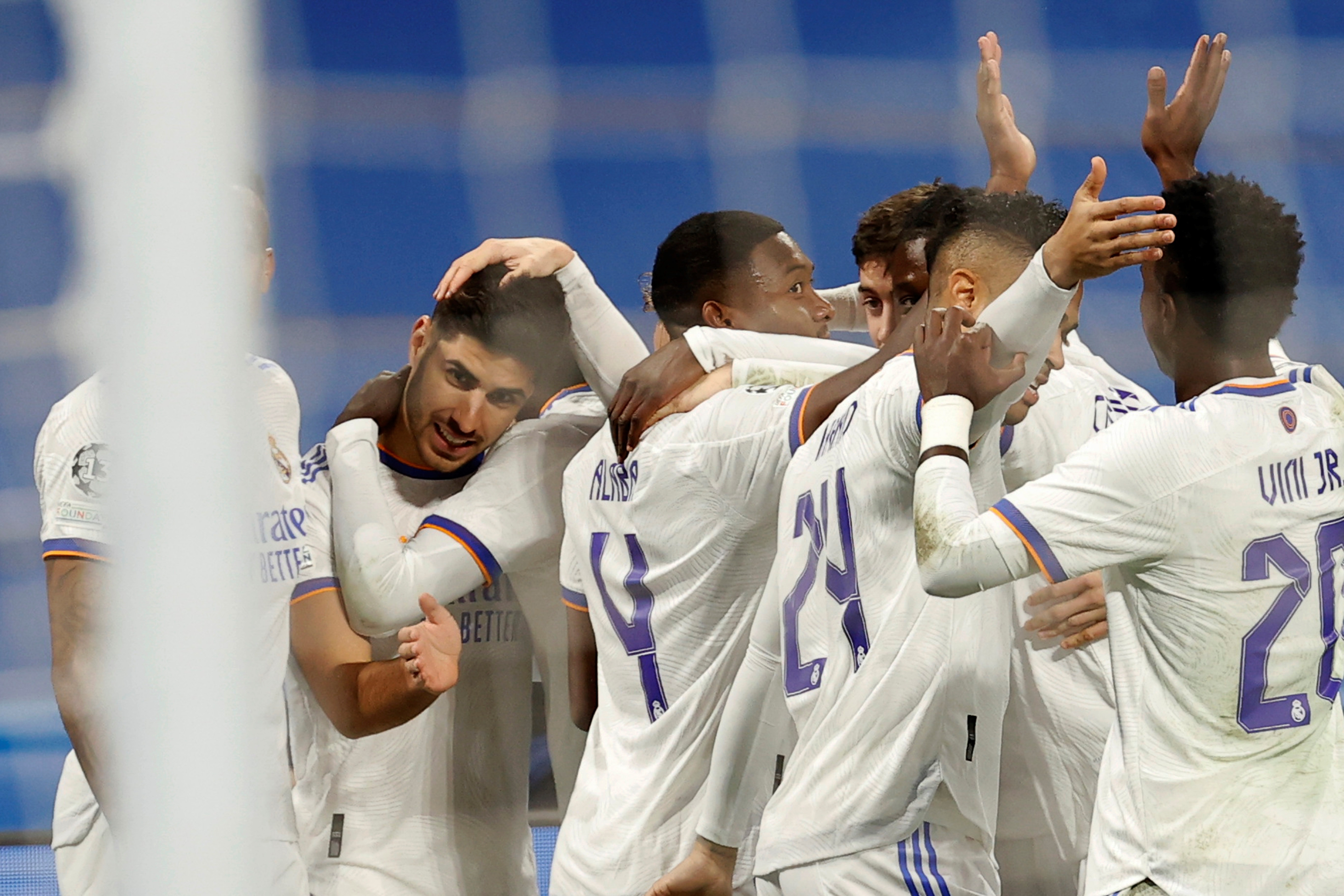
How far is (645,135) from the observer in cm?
222

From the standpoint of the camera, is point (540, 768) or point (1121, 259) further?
point (540, 768)

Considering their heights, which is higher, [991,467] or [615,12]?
[615,12]

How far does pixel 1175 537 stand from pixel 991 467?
0.35 meters

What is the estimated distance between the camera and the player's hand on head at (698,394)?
7.47ft

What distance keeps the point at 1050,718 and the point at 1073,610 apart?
0.87ft

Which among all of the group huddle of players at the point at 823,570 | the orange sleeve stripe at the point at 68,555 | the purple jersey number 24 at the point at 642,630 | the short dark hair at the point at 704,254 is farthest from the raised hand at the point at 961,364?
the orange sleeve stripe at the point at 68,555

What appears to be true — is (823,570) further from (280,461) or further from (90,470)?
(90,470)

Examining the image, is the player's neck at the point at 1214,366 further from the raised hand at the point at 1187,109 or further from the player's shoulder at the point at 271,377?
the player's shoulder at the point at 271,377

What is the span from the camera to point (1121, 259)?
63.4 inches

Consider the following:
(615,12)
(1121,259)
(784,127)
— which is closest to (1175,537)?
(1121,259)

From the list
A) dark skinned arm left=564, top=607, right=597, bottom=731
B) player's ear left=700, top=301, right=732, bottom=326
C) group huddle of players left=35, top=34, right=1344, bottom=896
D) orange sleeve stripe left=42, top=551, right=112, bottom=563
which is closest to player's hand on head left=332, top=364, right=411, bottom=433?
group huddle of players left=35, top=34, right=1344, bottom=896

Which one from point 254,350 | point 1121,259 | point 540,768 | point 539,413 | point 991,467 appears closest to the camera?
point 254,350

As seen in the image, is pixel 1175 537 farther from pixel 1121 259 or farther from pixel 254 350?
pixel 254 350

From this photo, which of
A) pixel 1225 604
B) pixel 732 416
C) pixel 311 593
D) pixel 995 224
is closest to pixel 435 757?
pixel 311 593
